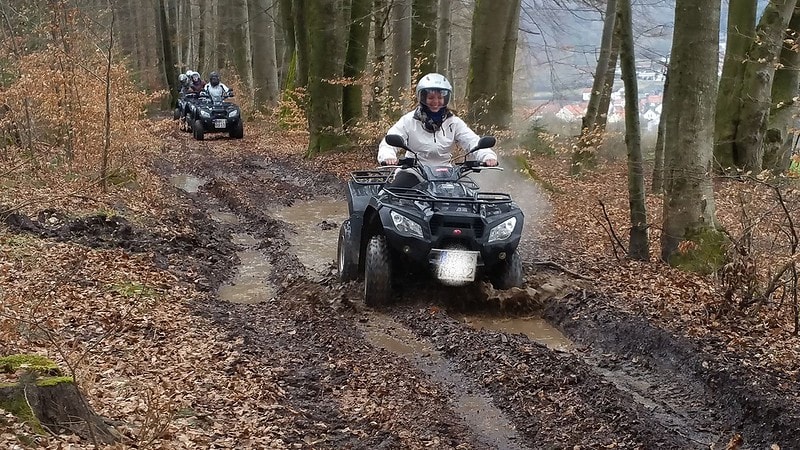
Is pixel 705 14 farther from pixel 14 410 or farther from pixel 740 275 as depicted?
pixel 14 410

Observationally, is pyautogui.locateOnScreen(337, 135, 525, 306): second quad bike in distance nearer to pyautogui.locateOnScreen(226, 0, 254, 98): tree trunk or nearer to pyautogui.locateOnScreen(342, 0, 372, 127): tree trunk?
pyautogui.locateOnScreen(342, 0, 372, 127): tree trunk

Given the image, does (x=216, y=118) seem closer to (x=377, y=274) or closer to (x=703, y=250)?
(x=377, y=274)

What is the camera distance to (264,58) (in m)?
28.3

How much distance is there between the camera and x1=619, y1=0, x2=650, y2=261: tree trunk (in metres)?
9.47

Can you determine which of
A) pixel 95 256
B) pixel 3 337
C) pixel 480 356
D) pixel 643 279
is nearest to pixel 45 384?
pixel 3 337

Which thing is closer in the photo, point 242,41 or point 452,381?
point 452,381

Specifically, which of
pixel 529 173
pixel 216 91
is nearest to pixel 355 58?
pixel 529 173

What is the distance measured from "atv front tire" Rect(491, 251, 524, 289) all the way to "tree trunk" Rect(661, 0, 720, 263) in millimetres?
2105

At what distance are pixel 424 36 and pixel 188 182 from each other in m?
6.27

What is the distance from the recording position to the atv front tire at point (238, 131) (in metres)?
23.7

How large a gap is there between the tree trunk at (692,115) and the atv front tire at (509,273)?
2.10 meters

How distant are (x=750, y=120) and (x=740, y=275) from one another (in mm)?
10924

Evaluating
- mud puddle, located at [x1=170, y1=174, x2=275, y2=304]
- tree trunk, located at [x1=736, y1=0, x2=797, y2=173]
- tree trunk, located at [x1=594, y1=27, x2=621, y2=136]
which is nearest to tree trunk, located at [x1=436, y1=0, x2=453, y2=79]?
tree trunk, located at [x1=594, y1=27, x2=621, y2=136]

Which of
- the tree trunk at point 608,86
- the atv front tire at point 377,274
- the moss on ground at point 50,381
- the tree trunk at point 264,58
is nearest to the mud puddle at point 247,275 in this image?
the atv front tire at point 377,274
